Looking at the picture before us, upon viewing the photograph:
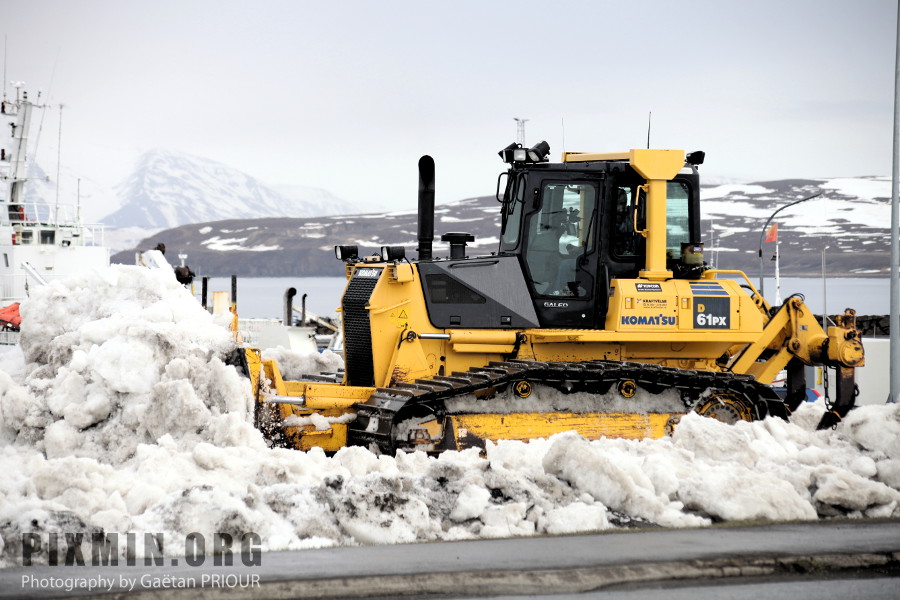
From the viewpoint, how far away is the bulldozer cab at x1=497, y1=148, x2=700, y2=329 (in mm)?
12336

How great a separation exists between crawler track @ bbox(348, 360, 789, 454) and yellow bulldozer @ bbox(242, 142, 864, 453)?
26 mm

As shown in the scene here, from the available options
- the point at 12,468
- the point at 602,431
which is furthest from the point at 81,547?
the point at 602,431

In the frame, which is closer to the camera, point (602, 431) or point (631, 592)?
point (631, 592)

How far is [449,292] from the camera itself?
40.7 ft

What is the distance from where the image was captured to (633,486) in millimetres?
9438

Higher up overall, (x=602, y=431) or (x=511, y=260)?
(x=511, y=260)

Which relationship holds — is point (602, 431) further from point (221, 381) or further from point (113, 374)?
point (113, 374)

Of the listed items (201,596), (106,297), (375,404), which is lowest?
(201,596)

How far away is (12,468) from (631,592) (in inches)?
230

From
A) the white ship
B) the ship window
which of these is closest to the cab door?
the ship window

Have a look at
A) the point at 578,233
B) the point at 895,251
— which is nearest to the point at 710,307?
the point at 578,233

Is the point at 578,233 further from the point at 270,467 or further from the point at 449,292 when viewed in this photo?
the point at 270,467

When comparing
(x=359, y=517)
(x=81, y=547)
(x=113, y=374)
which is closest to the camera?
(x=81, y=547)

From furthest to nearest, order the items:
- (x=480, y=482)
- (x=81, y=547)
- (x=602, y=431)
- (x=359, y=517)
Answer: (x=602, y=431), (x=480, y=482), (x=359, y=517), (x=81, y=547)
